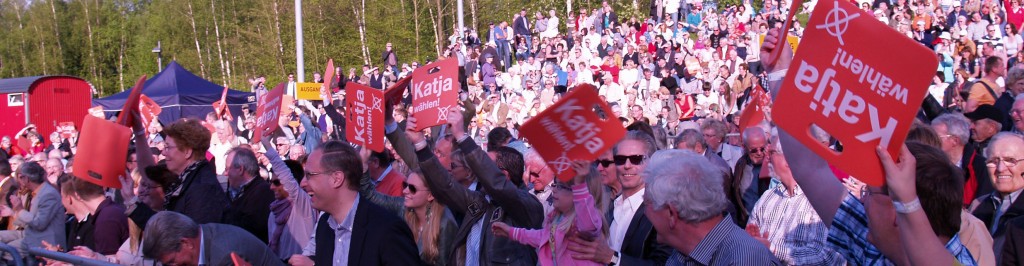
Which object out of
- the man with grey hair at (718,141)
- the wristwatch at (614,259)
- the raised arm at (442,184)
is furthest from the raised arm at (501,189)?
the man with grey hair at (718,141)

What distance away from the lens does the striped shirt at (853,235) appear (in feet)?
11.4

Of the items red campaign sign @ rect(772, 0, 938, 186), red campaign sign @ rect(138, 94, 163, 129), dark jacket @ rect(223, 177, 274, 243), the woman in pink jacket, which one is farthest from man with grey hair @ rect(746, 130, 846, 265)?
red campaign sign @ rect(138, 94, 163, 129)

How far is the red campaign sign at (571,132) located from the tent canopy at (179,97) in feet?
101

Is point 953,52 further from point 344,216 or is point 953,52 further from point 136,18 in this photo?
point 136,18

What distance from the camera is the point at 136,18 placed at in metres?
67.6

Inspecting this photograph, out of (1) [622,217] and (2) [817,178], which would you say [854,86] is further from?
(1) [622,217]

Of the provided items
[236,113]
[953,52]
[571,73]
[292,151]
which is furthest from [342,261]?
[236,113]

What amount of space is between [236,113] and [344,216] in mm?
30919

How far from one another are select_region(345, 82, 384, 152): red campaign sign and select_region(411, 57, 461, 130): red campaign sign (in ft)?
1.15

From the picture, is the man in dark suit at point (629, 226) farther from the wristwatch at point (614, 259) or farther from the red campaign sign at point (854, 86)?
the red campaign sign at point (854, 86)

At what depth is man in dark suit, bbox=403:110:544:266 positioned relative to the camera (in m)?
5.46

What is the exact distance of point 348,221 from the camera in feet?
15.9

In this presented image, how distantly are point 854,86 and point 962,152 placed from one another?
14.7ft

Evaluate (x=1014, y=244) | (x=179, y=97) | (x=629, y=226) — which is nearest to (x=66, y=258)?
(x=629, y=226)
